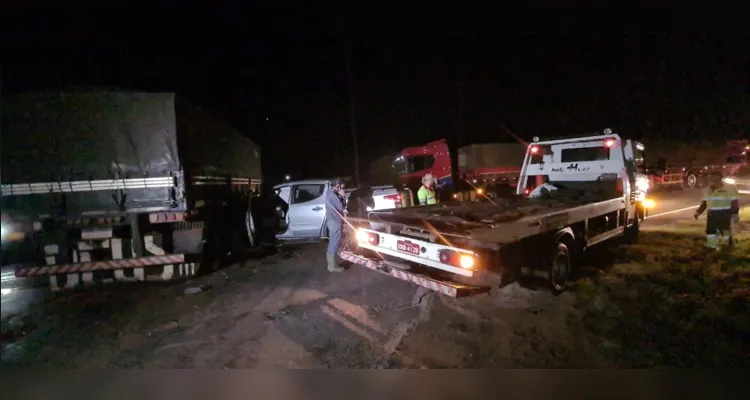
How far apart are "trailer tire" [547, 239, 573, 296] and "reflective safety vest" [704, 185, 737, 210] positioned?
374 centimetres

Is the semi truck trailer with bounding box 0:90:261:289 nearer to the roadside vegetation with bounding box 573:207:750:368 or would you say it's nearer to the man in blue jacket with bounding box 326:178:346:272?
the man in blue jacket with bounding box 326:178:346:272

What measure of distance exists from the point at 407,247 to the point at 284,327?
158 cm

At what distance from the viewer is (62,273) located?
5.41m

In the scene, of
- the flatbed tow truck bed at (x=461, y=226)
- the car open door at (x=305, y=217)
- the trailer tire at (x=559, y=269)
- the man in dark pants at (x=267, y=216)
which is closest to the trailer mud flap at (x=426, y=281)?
the flatbed tow truck bed at (x=461, y=226)

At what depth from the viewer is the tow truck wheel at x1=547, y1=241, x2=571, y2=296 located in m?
4.40

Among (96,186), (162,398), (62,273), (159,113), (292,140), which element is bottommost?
(162,398)

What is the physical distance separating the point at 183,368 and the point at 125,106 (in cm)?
409


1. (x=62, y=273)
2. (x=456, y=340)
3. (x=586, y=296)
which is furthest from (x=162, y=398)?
(x=586, y=296)

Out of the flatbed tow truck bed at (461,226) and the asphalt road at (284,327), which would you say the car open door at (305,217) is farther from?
the flatbed tow truck bed at (461,226)

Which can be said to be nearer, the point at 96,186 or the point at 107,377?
the point at 107,377

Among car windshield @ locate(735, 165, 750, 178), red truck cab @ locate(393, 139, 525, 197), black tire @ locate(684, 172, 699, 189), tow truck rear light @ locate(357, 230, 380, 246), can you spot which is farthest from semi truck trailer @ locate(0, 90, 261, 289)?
black tire @ locate(684, 172, 699, 189)

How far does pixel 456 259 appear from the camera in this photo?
3.68 meters

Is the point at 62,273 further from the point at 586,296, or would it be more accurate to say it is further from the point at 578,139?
the point at 578,139

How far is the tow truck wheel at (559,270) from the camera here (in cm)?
440
